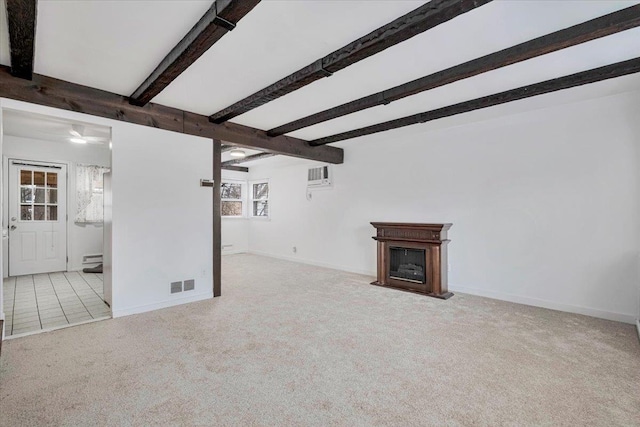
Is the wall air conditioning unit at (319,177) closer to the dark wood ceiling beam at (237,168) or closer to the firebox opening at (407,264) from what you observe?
the firebox opening at (407,264)

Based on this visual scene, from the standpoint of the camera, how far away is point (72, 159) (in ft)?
19.2

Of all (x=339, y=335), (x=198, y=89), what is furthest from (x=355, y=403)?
(x=198, y=89)

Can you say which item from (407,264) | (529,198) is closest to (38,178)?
(407,264)

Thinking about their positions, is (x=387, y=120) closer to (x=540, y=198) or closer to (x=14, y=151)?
(x=540, y=198)

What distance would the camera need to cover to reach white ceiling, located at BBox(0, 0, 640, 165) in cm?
191

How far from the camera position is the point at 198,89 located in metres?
3.14

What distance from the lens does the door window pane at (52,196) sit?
5.70 meters

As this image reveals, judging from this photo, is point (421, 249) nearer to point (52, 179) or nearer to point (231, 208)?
point (231, 208)

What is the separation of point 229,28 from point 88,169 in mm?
5836

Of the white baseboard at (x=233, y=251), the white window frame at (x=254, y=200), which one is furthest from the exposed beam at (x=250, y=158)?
the white baseboard at (x=233, y=251)

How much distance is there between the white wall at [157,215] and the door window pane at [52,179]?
365 cm

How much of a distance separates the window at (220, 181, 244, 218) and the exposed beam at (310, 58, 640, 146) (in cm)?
488

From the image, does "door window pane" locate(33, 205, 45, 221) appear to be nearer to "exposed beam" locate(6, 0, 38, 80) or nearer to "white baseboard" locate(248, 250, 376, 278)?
"exposed beam" locate(6, 0, 38, 80)

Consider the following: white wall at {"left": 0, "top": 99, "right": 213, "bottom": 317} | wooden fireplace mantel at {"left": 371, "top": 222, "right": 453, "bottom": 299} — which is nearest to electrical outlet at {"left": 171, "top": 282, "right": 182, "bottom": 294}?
white wall at {"left": 0, "top": 99, "right": 213, "bottom": 317}
